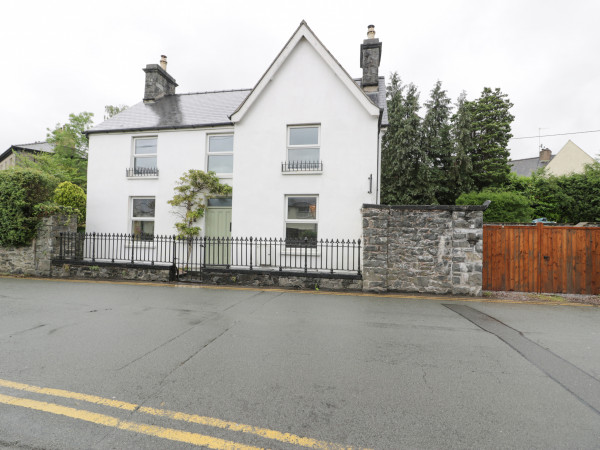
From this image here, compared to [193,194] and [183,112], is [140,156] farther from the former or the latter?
[193,194]

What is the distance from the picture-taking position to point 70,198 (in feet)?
44.1

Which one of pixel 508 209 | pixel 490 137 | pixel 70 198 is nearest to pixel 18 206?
pixel 70 198

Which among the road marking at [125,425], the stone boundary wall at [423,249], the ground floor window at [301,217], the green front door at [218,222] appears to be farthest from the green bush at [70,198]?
the road marking at [125,425]

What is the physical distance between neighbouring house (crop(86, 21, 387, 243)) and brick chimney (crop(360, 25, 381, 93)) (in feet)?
0.13

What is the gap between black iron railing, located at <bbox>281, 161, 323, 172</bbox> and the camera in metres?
10.7

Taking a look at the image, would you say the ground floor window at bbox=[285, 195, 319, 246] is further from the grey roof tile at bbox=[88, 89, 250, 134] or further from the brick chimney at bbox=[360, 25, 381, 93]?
the brick chimney at bbox=[360, 25, 381, 93]

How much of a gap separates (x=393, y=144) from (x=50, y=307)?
25492 mm

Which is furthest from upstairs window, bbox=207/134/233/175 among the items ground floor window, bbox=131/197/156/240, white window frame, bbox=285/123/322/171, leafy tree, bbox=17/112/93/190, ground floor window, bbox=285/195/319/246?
leafy tree, bbox=17/112/93/190

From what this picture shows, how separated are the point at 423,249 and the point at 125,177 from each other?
11974 mm

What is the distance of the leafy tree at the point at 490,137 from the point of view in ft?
91.0

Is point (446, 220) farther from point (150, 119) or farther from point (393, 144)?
point (393, 144)

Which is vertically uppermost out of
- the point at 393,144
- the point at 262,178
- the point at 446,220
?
→ the point at 393,144

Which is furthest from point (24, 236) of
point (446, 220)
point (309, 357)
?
point (446, 220)

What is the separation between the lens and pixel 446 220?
27.0 ft
